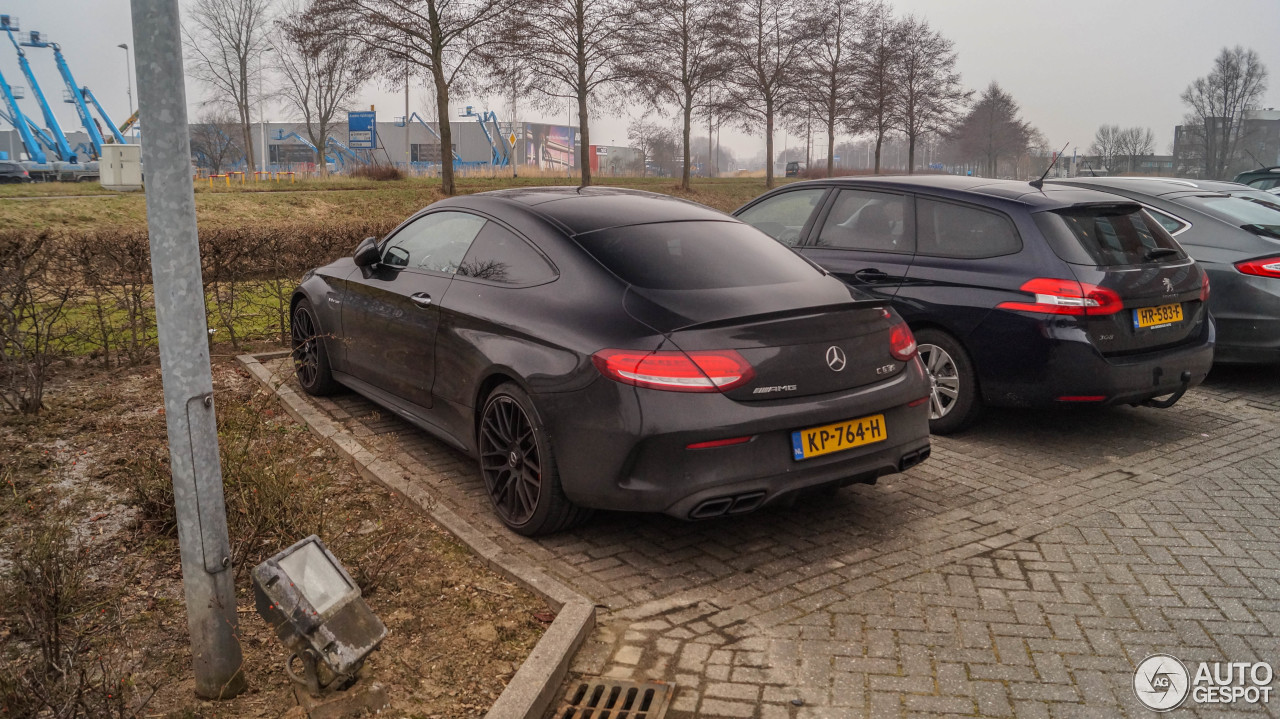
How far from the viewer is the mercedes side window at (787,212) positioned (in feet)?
23.5

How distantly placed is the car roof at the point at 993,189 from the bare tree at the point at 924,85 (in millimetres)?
43087

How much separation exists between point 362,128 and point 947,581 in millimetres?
48073

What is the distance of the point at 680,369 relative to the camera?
3.81 meters

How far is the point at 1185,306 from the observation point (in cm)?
598

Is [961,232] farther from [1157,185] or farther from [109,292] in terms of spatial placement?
[109,292]

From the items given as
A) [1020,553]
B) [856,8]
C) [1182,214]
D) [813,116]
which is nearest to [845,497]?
A: [1020,553]

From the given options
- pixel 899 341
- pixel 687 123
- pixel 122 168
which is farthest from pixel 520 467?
pixel 687 123

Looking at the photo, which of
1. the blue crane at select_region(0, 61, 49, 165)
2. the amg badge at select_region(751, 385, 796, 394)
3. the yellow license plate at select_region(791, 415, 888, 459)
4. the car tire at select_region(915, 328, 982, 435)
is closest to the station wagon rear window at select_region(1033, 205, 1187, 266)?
the car tire at select_region(915, 328, 982, 435)

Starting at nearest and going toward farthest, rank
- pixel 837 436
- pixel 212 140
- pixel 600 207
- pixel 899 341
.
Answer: pixel 837 436
pixel 899 341
pixel 600 207
pixel 212 140

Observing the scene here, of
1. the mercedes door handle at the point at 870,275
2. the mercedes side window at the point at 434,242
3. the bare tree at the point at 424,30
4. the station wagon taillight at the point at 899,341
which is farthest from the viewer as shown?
the bare tree at the point at 424,30

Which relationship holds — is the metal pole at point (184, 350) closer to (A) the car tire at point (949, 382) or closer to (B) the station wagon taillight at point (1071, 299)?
(A) the car tire at point (949, 382)

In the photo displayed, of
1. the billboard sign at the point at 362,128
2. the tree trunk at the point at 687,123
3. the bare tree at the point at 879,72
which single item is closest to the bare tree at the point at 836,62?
the bare tree at the point at 879,72

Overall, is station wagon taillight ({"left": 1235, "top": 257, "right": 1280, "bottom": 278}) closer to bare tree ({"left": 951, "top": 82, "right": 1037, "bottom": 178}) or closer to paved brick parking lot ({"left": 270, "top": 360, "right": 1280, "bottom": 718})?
paved brick parking lot ({"left": 270, "top": 360, "right": 1280, "bottom": 718})

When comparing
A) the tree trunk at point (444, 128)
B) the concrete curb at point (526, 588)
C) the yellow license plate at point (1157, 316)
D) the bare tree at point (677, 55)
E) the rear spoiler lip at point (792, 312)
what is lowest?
the concrete curb at point (526, 588)
